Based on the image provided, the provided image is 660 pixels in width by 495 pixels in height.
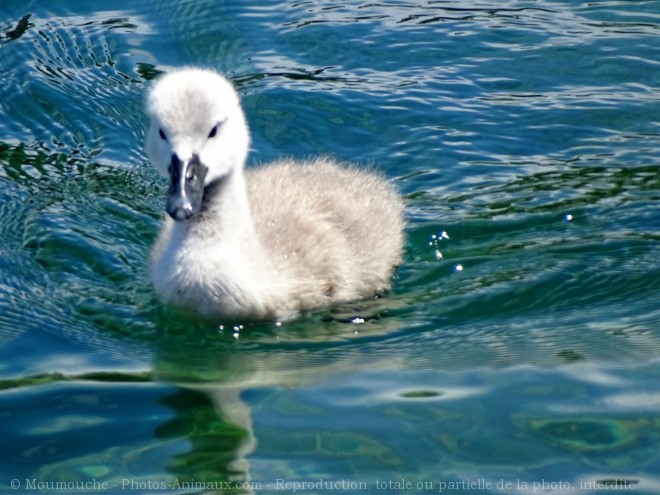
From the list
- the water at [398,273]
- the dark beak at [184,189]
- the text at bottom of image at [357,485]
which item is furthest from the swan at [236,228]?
the text at bottom of image at [357,485]

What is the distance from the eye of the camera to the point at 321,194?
23.6 feet

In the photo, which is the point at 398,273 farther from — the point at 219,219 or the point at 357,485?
the point at 357,485

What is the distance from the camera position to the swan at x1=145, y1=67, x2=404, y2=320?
237 inches

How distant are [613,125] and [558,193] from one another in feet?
3.38

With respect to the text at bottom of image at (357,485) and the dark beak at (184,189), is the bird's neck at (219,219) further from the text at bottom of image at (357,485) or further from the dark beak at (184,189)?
the text at bottom of image at (357,485)

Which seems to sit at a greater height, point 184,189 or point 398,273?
point 184,189

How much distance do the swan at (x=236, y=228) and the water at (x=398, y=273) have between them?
0.53 ft

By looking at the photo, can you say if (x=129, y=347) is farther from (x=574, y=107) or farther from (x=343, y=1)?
(x=343, y=1)

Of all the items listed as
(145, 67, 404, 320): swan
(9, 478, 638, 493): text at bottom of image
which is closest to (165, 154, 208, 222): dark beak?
(145, 67, 404, 320): swan

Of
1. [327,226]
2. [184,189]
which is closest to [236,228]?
[184,189]

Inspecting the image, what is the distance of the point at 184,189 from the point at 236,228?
1.72ft

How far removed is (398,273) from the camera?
725cm

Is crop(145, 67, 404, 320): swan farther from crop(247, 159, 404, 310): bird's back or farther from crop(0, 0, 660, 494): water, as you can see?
crop(0, 0, 660, 494): water

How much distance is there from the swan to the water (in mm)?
160
